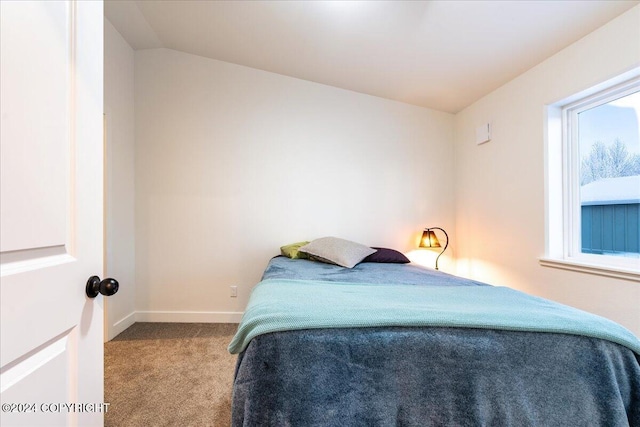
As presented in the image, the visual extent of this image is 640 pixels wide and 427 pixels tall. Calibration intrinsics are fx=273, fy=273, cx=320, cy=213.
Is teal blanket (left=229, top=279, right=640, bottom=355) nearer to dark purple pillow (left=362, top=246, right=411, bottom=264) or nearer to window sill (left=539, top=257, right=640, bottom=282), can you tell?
window sill (left=539, top=257, right=640, bottom=282)

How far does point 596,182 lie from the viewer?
75.1 inches

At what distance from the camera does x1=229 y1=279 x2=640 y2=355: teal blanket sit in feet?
3.07

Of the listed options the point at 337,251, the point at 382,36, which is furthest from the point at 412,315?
the point at 382,36

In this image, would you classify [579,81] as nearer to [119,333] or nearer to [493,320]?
[493,320]

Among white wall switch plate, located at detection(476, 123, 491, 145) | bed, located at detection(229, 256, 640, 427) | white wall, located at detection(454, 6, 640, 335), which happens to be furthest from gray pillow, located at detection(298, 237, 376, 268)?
white wall switch plate, located at detection(476, 123, 491, 145)

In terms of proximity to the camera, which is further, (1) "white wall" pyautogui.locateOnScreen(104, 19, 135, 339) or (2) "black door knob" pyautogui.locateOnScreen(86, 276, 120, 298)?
(1) "white wall" pyautogui.locateOnScreen(104, 19, 135, 339)

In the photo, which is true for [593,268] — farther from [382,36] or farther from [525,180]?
[382,36]

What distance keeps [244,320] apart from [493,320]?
892mm

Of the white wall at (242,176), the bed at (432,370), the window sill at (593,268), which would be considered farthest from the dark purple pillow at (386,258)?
the bed at (432,370)

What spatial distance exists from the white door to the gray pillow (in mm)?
1704

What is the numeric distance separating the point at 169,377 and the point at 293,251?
1.27 meters

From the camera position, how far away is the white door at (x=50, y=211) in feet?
1.60

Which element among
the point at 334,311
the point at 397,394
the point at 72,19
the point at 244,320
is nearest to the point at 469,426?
the point at 397,394

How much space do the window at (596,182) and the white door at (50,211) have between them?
248 centimetres
